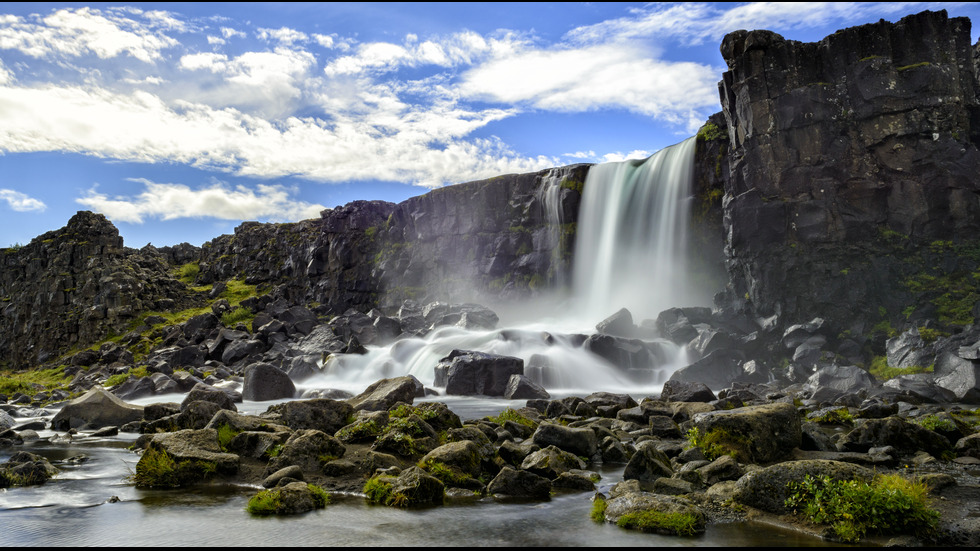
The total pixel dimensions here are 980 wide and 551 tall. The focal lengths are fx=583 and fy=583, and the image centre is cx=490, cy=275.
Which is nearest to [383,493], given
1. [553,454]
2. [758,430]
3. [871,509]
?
[553,454]

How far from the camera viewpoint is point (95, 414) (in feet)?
84.4

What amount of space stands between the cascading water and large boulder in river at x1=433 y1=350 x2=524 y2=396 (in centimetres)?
459

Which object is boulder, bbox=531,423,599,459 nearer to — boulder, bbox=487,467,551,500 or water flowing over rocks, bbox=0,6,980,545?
water flowing over rocks, bbox=0,6,980,545

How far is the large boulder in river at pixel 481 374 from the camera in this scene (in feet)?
115

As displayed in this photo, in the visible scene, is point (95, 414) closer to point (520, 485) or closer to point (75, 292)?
point (520, 485)

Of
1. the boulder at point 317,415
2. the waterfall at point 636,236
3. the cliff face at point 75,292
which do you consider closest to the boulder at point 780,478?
the boulder at point 317,415

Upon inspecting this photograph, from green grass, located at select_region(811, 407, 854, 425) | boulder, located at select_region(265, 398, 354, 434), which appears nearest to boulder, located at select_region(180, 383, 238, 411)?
boulder, located at select_region(265, 398, 354, 434)

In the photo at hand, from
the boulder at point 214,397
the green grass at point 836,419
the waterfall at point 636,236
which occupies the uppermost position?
the waterfall at point 636,236

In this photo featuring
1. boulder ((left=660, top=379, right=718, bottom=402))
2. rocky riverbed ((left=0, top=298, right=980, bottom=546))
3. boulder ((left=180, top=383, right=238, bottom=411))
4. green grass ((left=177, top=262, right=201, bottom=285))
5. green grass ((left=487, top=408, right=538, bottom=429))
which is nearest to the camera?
rocky riverbed ((left=0, top=298, right=980, bottom=546))

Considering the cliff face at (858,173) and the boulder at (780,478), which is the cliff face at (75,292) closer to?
the cliff face at (858,173)

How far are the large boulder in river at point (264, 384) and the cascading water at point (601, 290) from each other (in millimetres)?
4438

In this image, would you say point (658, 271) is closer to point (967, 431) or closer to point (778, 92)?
point (778, 92)

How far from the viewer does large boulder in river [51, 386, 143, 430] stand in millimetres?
25523

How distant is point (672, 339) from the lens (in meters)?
48.1
